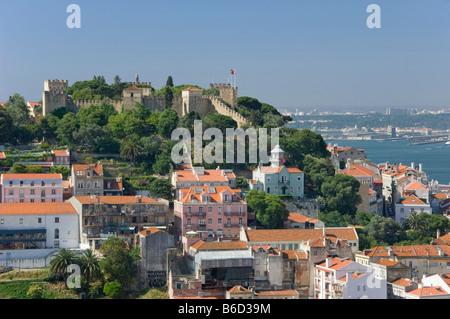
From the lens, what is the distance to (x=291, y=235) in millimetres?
34188

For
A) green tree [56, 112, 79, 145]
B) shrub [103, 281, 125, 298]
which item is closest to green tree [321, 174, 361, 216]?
green tree [56, 112, 79, 145]

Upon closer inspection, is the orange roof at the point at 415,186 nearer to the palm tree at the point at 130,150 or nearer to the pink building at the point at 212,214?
the pink building at the point at 212,214

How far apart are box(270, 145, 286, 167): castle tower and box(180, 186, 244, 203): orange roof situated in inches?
213

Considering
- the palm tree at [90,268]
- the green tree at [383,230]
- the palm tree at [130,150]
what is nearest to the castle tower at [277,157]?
the green tree at [383,230]

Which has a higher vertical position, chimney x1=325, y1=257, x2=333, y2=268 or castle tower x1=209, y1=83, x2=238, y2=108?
castle tower x1=209, y1=83, x2=238, y2=108

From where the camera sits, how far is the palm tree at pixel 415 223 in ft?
134

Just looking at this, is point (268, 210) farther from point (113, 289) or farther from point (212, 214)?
point (113, 289)

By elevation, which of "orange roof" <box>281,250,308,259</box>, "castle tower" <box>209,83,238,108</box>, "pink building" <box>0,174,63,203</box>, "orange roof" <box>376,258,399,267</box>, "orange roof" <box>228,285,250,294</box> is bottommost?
"orange roof" <box>228,285,250,294</box>

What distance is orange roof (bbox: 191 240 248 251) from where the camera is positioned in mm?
32156

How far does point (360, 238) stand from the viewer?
121ft

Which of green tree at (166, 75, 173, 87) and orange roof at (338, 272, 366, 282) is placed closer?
orange roof at (338, 272, 366, 282)

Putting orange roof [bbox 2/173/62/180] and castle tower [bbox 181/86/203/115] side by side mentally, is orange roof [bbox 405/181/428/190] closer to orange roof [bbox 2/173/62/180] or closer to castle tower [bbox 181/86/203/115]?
castle tower [bbox 181/86/203/115]

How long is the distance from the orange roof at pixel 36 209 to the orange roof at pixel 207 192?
5.03m
